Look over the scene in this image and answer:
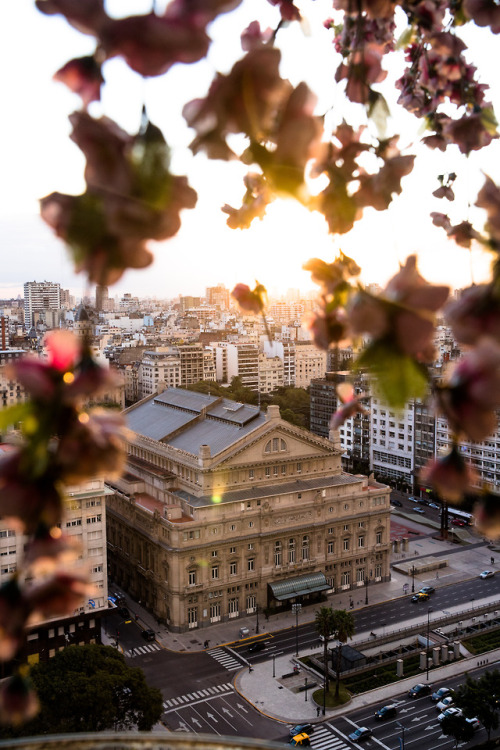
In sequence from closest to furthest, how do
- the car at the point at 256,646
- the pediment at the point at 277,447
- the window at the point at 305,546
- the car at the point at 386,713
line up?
the car at the point at 386,713
the car at the point at 256,646
the pediment at the point at 277,447
the window at the point at 305,546

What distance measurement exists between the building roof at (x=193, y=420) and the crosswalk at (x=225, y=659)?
31.9 feet

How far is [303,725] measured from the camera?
24438mm

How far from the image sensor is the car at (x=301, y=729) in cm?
2397

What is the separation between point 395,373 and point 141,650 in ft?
101

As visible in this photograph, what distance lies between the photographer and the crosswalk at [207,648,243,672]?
2841 cm

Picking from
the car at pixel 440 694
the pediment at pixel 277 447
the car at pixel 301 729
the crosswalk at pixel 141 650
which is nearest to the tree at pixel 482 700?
the car at pixel 440 694

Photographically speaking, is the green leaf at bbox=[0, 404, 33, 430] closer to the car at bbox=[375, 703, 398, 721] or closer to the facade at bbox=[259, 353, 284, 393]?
the car at bbox=[375, 703, 398, 721]

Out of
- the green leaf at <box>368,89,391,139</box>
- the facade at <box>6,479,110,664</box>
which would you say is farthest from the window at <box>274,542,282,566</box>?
the green leaf at <box>368,89,391,139</box>

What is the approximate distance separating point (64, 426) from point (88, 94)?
89cm

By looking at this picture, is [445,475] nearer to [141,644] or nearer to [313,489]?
[141,644]

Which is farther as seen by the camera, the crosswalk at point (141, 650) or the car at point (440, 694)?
the crosswalk at point (141, 650)

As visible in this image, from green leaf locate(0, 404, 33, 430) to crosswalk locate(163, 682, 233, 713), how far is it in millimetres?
26572

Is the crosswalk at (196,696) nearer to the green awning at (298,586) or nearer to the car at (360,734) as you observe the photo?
Answer: the car at (360,734)

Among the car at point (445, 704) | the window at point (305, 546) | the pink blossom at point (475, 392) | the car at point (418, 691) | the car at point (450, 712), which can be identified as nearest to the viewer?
the pink blossom at point (475, 392)
